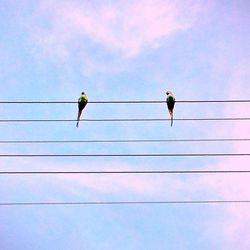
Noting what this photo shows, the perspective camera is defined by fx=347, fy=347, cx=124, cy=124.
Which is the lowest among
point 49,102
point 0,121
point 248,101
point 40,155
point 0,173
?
point 0,173

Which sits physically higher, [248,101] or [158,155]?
[248,101]

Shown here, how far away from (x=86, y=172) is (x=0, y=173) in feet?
9.64

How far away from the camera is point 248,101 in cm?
1209

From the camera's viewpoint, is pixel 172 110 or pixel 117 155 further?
pixel 172 110

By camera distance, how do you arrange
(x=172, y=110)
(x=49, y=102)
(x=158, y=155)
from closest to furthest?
(x=158, y=155) → (x=49, y=102) → (x=172, y=110)

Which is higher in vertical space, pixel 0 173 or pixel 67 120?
pixel 67 120

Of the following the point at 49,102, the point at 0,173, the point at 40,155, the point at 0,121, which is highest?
the point at 49,102

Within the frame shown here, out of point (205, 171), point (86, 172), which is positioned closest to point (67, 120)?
point (86, 172)

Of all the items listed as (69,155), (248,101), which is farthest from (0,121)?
(248,101)

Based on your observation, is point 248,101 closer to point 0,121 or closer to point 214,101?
point 214,101

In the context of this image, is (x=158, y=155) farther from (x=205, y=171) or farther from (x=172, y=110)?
(x=172, y=110)

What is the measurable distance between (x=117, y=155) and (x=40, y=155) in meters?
2.57

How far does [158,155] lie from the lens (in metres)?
11.2

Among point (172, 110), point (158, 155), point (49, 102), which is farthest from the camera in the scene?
point (172, 110)
